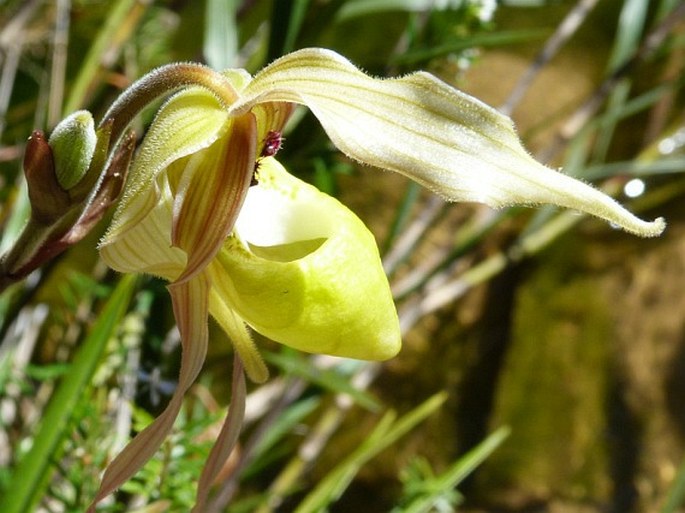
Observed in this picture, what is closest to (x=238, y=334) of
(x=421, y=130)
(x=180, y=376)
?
(x=180, y=376)

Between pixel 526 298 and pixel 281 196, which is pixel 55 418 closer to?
pixel 281 196

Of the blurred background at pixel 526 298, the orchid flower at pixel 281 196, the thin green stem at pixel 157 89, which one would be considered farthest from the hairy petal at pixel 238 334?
the blurred background at pixel 526 298

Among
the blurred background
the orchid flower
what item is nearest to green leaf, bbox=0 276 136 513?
the orchid flower

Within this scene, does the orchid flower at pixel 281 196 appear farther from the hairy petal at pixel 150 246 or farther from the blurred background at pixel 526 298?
the blurred background at pixel 526 298

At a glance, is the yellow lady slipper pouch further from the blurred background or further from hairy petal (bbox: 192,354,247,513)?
the blurred background

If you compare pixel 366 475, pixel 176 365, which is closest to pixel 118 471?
pixel 176 365
